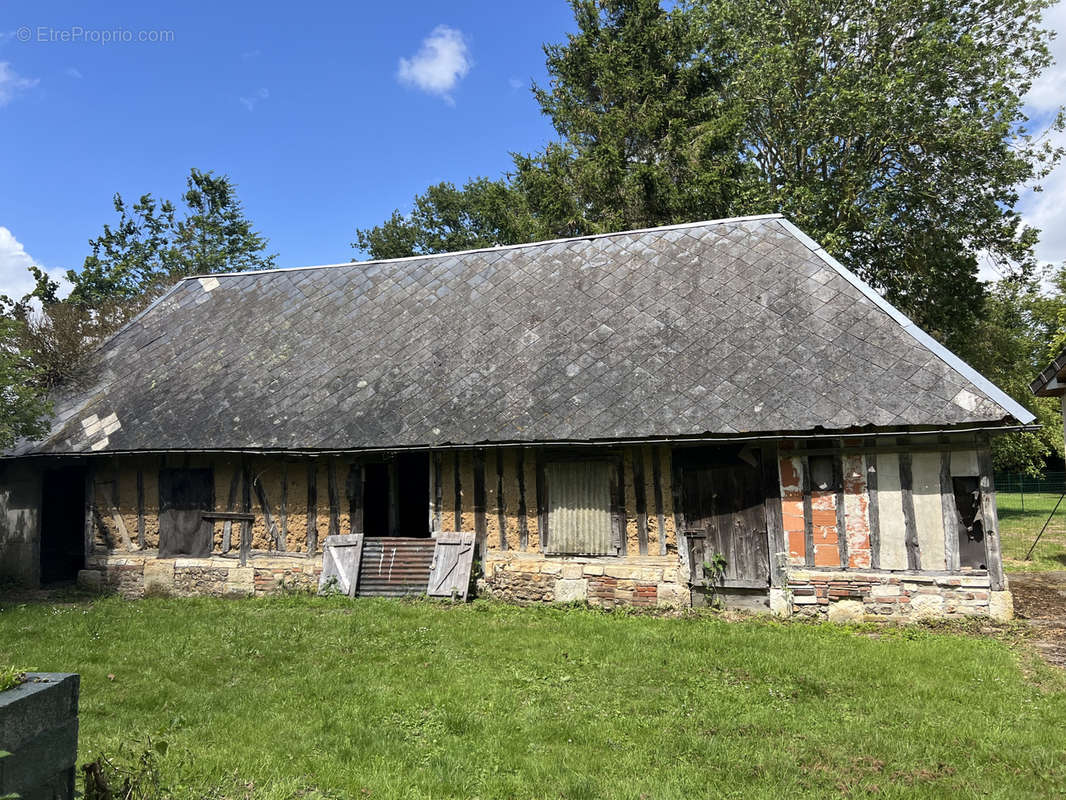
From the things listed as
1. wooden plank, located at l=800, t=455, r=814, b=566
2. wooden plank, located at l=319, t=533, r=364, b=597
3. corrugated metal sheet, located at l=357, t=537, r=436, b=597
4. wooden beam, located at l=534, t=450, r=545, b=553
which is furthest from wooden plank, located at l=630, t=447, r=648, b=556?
wooden plank, located at l=319, t=533, r=364, b=597

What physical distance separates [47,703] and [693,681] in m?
5.16

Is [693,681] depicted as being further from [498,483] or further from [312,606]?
[312,606]

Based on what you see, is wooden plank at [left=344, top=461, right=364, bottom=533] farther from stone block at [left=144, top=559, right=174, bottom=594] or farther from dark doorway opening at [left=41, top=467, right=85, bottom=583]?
dark doorway opening at [left=41, top=467, right=85, bottom=583]

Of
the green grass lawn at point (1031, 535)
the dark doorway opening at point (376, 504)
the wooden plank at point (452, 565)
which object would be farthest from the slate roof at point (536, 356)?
the green grass lawn at point (1031, 535)

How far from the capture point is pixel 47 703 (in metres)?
3.18

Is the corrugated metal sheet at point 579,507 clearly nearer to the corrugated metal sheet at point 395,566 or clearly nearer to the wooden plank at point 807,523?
the corrugated metal sheet at point 395,566

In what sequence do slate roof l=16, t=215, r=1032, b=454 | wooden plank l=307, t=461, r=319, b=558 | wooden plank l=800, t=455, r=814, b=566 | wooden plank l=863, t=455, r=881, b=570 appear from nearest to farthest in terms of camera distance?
wooden plank l=863, t=455, r=881, b=570 → wooden plank l=800, t=455, r=814, b=566 → slate roof l=16, t=215, r=1032, b=454 → wooden plank l=307, t=461, r=319, b=558

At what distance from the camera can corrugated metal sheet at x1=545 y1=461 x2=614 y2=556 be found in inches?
404

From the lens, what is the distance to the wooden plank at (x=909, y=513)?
9.01 meters

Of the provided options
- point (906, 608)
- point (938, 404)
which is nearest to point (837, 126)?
point (938, 404)

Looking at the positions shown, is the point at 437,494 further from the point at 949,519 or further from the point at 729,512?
the point at 949,519

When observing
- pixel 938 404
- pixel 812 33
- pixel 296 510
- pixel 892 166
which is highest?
pixel 812 33

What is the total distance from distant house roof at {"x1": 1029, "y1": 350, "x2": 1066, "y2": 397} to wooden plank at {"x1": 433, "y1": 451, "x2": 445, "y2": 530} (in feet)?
31.3

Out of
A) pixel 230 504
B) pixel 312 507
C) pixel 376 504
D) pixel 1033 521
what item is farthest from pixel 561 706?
pixel 1033 521
